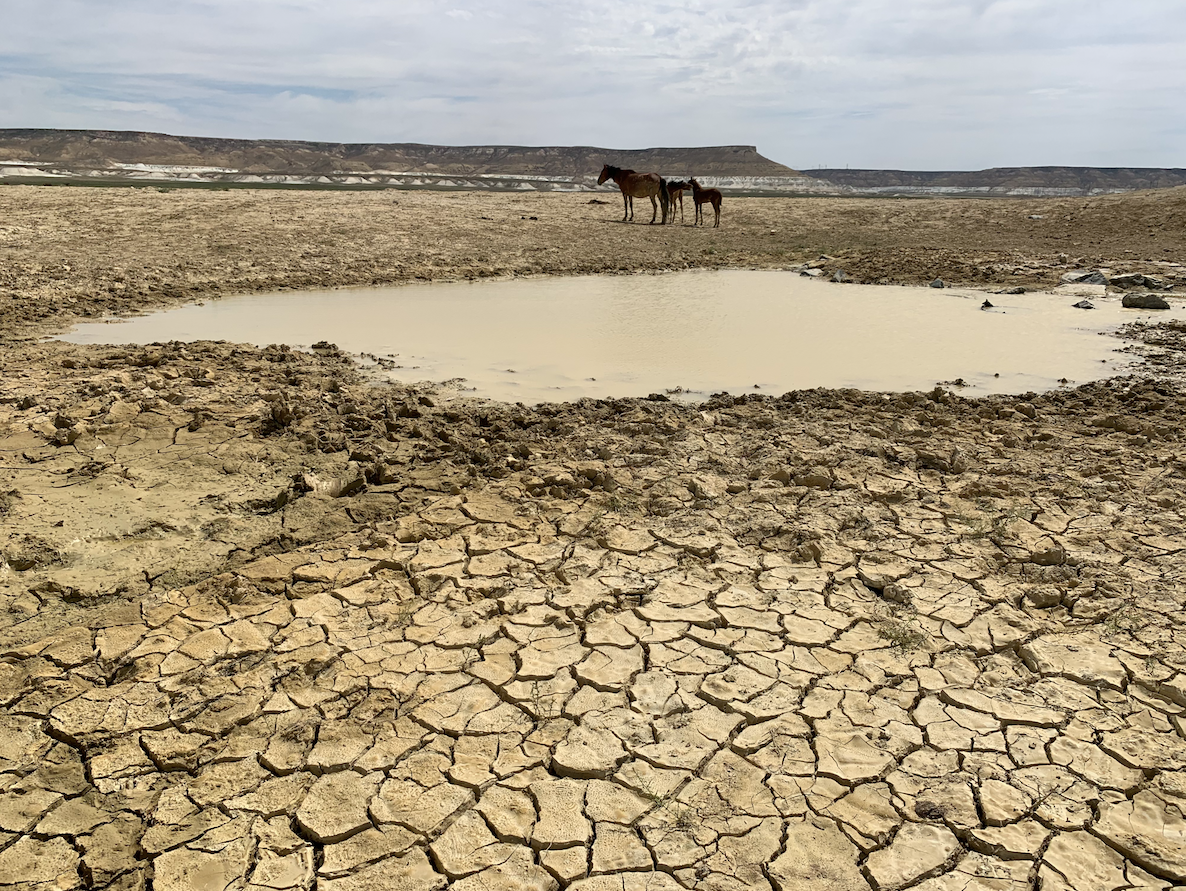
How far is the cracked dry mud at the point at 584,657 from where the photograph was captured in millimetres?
2254

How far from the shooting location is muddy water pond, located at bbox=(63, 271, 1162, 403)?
22.9 feet

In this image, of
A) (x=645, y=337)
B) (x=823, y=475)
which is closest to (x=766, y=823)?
(x=823, y=475)

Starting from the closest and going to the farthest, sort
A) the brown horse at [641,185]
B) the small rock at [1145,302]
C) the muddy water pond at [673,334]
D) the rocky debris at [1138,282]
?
the muddy water pond at [673,334] < the small rock at [1145,302] < the rocky debris at [1138,282] < the brown horse at [641,185]

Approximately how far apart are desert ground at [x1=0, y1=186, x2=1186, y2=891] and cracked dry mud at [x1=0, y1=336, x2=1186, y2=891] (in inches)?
0.6

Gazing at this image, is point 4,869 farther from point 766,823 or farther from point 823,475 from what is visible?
point 823,475

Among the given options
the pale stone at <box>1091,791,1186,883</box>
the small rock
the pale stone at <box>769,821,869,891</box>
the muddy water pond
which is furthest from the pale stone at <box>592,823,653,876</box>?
the small rock

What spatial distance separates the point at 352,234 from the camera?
14.9 m

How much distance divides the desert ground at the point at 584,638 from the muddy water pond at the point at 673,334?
839 mm

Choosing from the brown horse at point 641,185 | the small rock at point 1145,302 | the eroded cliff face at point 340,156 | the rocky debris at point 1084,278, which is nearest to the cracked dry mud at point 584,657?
the small rock at point 1145,302

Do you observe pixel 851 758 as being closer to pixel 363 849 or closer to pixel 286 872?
pixel 363 849

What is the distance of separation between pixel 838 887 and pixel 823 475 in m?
2.79

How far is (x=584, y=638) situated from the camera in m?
3.22

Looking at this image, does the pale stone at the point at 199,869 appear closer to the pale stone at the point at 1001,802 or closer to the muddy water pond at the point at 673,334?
the pale stone at the point at 1001,802

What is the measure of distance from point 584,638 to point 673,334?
19.8ft
